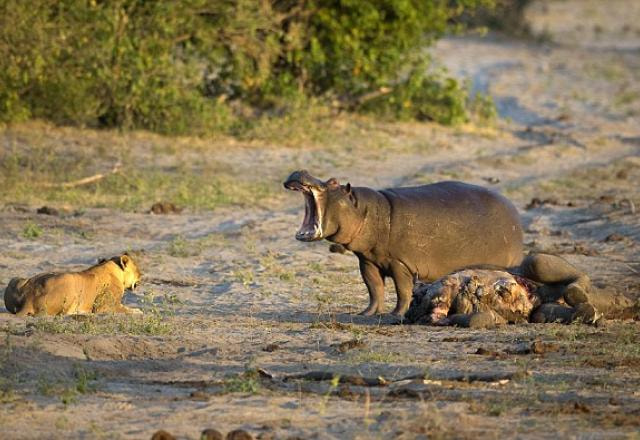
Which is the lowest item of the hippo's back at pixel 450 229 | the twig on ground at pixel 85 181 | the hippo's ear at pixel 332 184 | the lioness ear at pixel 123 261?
the twig on ground at pixel 85 181

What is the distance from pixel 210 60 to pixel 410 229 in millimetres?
9068

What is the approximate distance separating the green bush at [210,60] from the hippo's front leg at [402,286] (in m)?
7.33

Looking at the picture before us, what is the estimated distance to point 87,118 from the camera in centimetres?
1630

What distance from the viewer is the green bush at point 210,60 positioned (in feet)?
50.8

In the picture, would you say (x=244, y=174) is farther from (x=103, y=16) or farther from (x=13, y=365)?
(x=13, y=365)

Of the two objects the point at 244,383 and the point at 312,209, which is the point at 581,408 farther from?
the point at 312,209

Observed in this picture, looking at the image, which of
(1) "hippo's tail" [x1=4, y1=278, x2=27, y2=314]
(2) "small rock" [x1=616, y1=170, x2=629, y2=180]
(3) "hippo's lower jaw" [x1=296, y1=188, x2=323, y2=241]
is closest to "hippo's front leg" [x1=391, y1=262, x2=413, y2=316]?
(3) "hippo's lower jaw" [x1=296, y1=188, x2=323, y2=241]

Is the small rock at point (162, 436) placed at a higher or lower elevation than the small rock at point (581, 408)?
lower

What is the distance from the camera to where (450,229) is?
9.06 m

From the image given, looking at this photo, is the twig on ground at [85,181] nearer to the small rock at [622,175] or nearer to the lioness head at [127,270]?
the lioness head at [127,270]

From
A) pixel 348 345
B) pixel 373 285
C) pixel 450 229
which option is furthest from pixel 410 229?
pixel 348 345

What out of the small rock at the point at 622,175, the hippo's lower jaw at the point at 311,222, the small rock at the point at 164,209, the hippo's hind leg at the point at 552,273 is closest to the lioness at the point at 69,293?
the hippo's lower jaw at the point at 311,222

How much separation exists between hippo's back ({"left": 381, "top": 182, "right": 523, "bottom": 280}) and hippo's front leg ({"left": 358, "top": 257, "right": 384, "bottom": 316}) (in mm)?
185

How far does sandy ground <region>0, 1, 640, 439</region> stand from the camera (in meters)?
5.66
